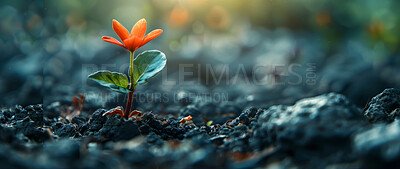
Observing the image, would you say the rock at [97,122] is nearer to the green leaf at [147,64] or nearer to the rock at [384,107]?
the green leaf at [147,64]

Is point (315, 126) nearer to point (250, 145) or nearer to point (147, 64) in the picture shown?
point (250, 145)

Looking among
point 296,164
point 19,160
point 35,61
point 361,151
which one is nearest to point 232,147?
point 296,164

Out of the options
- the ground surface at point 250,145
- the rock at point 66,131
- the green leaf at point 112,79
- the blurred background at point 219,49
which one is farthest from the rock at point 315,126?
the blurred background at point 219,49

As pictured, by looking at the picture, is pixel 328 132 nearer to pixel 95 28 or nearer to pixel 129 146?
pixel 129 146

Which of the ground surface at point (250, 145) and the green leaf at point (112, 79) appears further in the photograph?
the green leaf at point (112, 79)

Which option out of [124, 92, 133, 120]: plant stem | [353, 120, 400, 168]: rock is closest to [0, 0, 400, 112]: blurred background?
[124, 92, 133, 120]: plant stem

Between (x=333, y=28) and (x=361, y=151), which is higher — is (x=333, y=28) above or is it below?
above

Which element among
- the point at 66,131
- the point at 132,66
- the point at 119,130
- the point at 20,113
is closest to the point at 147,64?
the point at 132,66
